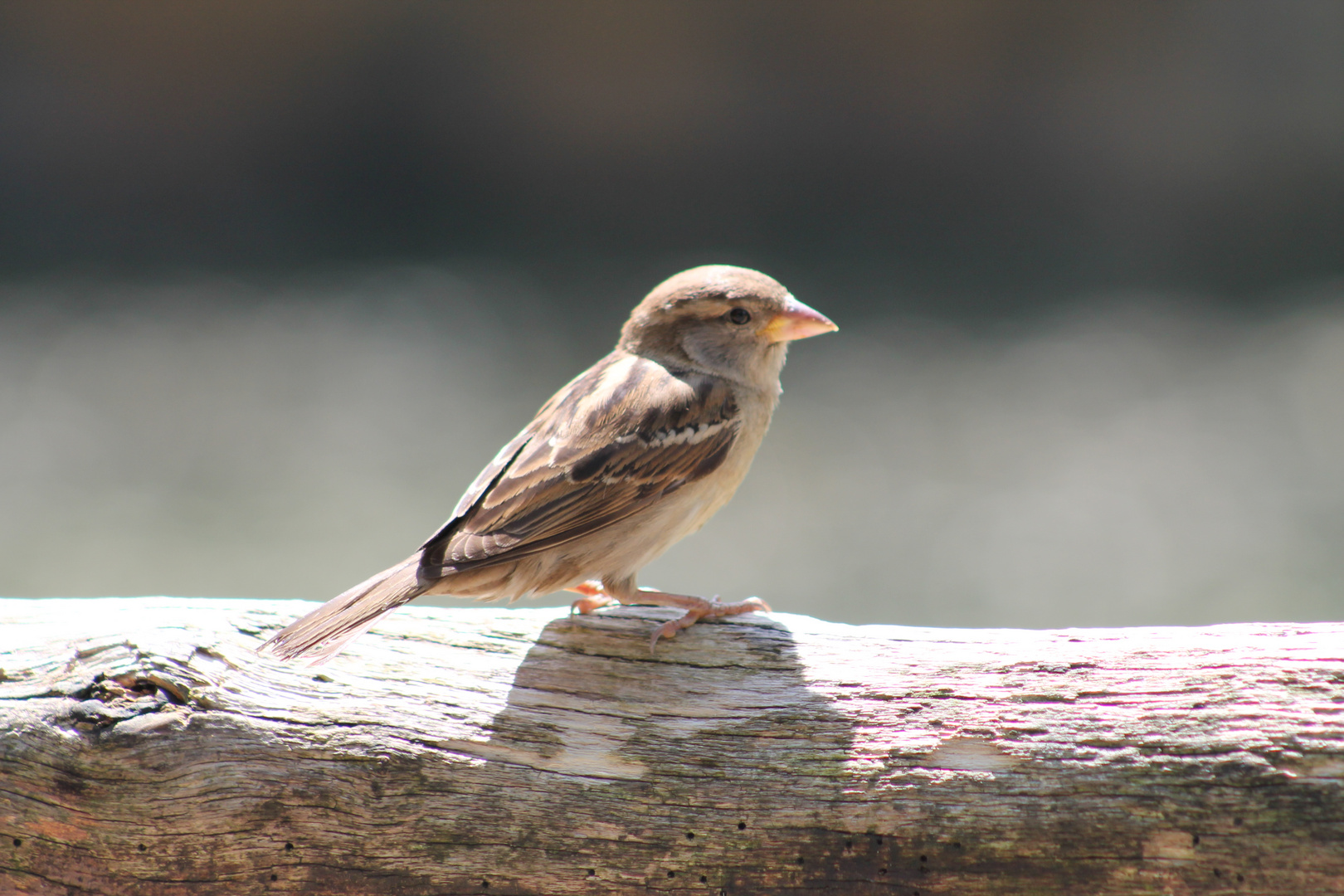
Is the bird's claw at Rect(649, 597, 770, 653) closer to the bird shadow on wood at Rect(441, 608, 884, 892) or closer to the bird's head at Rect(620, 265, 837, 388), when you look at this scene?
the bird shadow on wood at Rect(441, 608, 884, 892)

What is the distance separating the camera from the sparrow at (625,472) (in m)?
2.32

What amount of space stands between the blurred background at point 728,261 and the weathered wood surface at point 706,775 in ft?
9.30

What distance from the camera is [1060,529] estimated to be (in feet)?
18.7

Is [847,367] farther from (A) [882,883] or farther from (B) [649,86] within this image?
(A) [882,883]

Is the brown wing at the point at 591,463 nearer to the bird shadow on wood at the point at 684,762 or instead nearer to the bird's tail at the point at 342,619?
the bird's tail at the point at 342,619

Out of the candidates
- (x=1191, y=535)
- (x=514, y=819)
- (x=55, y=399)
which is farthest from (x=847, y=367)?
(x=514, y=819)

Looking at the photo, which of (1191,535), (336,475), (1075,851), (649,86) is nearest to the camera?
(1075,851)

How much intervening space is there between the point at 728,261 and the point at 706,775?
5.21m

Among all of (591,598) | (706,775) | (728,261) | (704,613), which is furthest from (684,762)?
(728,261)

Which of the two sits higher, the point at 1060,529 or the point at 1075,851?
the point at 1060,529

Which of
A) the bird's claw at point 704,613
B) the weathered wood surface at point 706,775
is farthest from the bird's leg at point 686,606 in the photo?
the weathered wood surface at point 706,775

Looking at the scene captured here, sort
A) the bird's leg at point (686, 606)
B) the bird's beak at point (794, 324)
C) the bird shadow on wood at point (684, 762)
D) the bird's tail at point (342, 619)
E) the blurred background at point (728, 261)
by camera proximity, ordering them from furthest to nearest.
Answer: the blurred background at point (728, 261) < the bird's beak at point (794, 324) < the bird's leg at point (686, 606) < the bird's tail at point (342, 619) < the bird shadow on wood at point (684, 762)

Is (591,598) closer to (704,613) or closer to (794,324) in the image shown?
(704,613)

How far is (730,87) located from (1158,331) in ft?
11.6
